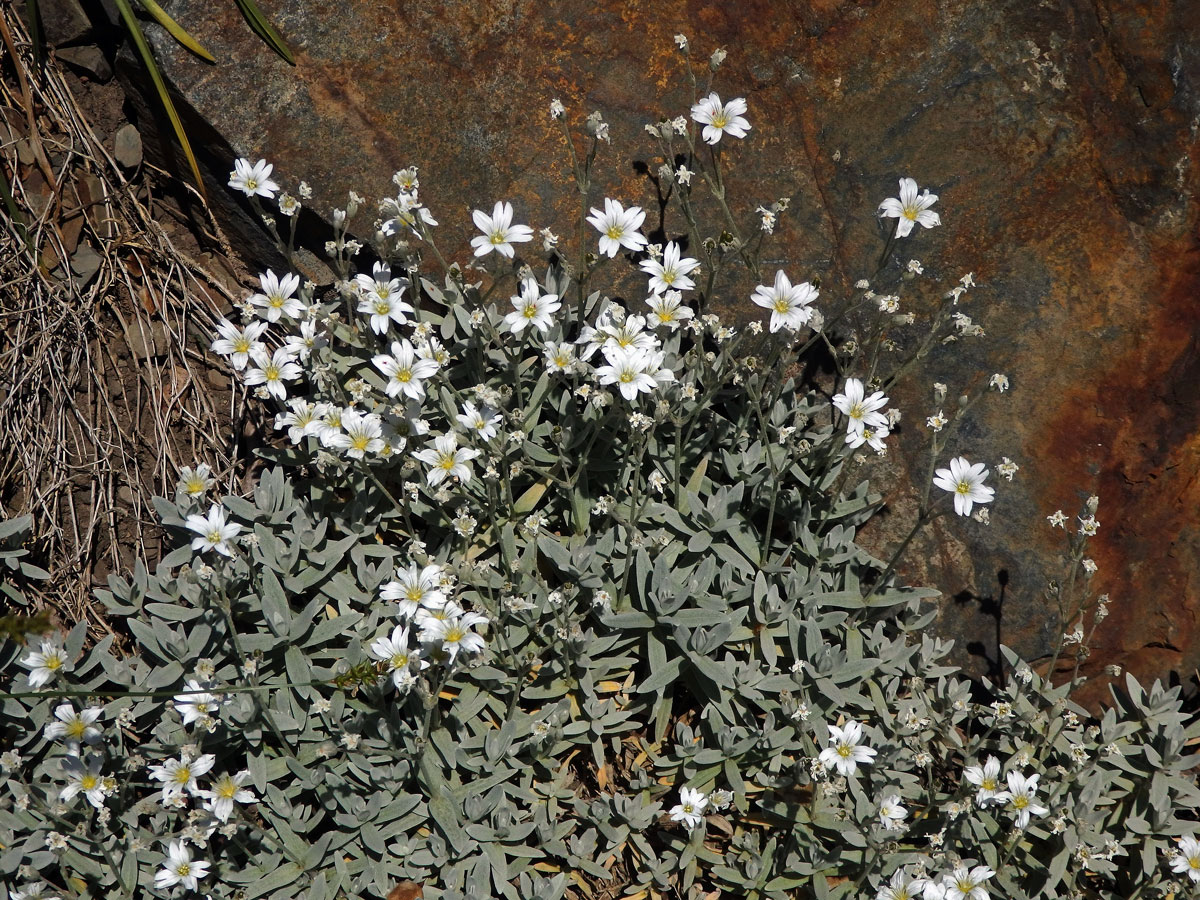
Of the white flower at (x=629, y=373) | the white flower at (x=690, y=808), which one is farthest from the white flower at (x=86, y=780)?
the white flower at (x=629, y=373)

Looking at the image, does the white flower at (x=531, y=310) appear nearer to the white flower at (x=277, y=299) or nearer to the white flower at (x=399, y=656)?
the white flower at (x=277, y=299)

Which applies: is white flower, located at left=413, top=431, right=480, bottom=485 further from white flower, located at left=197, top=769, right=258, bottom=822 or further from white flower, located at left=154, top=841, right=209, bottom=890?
white flower, located at left=154, top=841, right=209, bottom=890

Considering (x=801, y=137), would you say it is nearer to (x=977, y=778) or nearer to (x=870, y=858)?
(x=977, y=778)

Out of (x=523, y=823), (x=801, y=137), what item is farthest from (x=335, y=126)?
(x=523, y=823)

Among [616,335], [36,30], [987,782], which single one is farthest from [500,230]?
[987,782]

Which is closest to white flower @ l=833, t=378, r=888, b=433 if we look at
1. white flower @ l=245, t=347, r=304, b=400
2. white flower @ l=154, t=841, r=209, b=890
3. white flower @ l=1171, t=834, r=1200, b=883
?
white flower @ l=1171, t=834, r=1200, b=883
